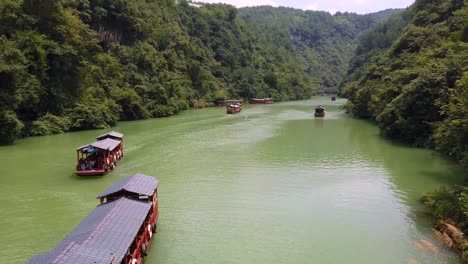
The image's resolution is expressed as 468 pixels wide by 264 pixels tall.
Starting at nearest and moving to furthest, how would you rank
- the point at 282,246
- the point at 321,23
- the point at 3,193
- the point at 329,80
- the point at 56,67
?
the point at 282,246 < the point at 3,193 < the point at 56,67 < the point at 329,80 < the point at 321,23

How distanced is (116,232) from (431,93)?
83.9ft

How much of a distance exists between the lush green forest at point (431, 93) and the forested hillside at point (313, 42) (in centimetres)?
7210

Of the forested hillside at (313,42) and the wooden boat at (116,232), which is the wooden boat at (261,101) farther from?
the wooden boat at (116,232)

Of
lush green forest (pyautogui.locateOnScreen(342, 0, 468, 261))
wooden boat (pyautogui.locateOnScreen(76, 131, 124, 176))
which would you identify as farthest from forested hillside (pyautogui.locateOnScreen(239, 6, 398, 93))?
wooden boat (pyautogui.locateOnScreen(76, 131, 124, 176))

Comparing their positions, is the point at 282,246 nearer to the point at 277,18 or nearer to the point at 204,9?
the point at 204,9

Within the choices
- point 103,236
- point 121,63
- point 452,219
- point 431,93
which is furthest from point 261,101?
point 103,236

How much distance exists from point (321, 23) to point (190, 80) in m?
129

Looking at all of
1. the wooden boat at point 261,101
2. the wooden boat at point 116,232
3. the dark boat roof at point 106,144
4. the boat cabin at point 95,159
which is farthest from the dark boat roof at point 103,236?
the wooden boat at point 261,101

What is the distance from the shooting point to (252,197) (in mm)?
19297

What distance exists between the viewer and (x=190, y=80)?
77.6 metres

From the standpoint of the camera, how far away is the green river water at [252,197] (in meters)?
13.7

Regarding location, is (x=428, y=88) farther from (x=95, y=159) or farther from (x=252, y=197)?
(x=95, y=159)

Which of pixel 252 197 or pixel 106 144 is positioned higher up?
pixel 106 144

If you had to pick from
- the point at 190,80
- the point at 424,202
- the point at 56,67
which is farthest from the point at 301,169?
the point at 190,80
